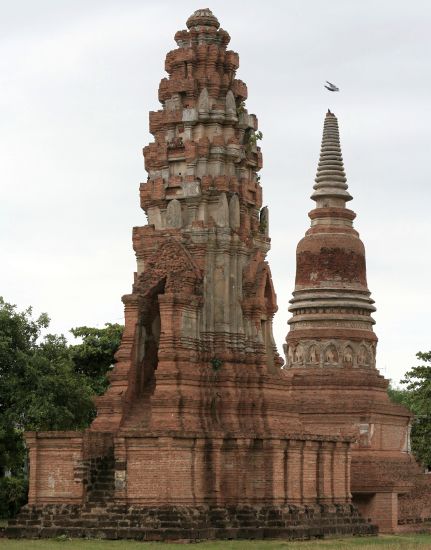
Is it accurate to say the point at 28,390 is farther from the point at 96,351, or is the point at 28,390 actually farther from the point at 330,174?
the point at 330,174

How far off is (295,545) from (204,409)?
181 inches

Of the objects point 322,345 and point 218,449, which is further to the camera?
point 322,345

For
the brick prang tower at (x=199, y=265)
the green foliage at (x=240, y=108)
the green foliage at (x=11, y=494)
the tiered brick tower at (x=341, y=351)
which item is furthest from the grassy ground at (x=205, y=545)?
the green foliage at (x=240, y=108)

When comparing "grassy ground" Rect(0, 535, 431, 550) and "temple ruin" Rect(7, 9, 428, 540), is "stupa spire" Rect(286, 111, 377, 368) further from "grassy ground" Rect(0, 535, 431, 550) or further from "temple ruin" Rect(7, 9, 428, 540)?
"grassy ground" Rect(0, 535, 431, 550)

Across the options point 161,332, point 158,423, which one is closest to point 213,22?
point 161,332

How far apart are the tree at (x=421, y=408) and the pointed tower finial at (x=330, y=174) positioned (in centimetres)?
713

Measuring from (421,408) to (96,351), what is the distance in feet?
42.0

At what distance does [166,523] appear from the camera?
36.1 meters

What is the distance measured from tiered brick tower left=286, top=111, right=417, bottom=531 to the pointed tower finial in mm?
37

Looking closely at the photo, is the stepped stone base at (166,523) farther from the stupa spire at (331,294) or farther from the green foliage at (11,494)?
the stupa spire at (331,294)

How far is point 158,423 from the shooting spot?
37.3 m

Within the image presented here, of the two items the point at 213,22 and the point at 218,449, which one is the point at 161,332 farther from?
the point at 213,22

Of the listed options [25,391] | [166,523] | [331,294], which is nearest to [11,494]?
[25,391]

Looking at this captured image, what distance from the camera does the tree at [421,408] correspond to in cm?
5672
